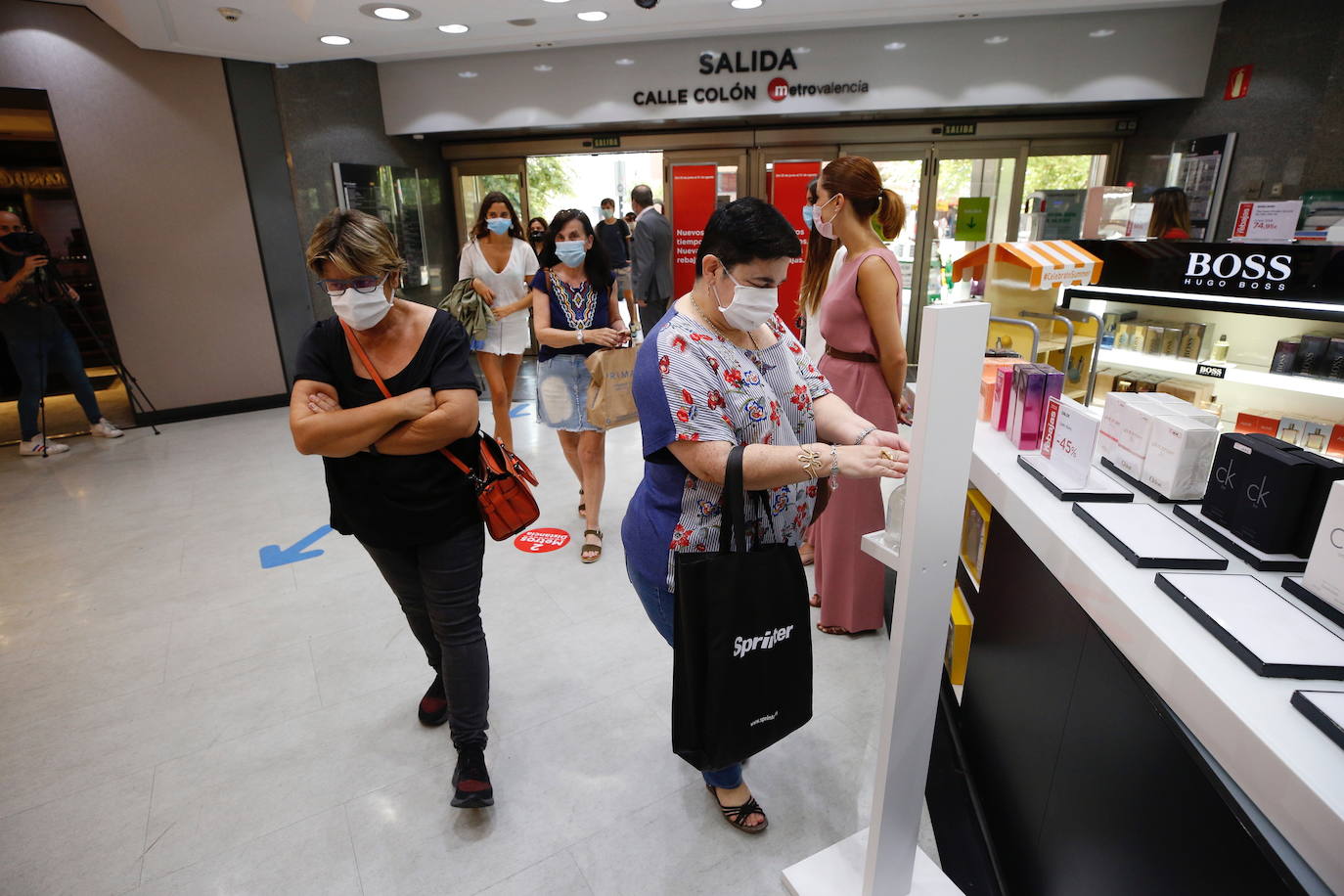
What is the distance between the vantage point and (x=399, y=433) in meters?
1.68

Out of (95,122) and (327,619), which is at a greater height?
(95,122)

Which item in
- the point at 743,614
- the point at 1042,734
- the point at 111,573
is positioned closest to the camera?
the point at 743,614

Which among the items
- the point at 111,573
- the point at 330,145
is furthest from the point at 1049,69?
the point at 111,573

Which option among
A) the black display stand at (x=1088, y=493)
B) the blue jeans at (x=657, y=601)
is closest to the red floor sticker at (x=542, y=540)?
the blue jeans at (x=657, y=601)

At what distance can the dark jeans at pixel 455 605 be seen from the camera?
186 cm

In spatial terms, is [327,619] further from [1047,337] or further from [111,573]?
[1047,337]

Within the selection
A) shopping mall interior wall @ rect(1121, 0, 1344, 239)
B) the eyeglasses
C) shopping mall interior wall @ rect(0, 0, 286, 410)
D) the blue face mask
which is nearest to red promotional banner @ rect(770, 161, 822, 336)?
shopping mall interior wall @ rect(1121, 0, 1344, 239)

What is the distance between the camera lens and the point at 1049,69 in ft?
19.1

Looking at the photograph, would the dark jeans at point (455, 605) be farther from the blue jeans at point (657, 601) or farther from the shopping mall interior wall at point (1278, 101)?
the shopping mall interior wall at point (1278, 101)

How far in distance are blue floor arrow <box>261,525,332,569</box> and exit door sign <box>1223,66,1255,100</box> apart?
7367mm

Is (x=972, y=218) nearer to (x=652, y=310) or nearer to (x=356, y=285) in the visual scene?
(x=652, y=310)

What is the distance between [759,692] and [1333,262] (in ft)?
8.04

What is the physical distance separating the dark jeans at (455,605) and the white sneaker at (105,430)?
5.50 meters

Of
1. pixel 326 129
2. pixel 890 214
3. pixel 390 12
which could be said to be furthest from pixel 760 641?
pixel 326 129
